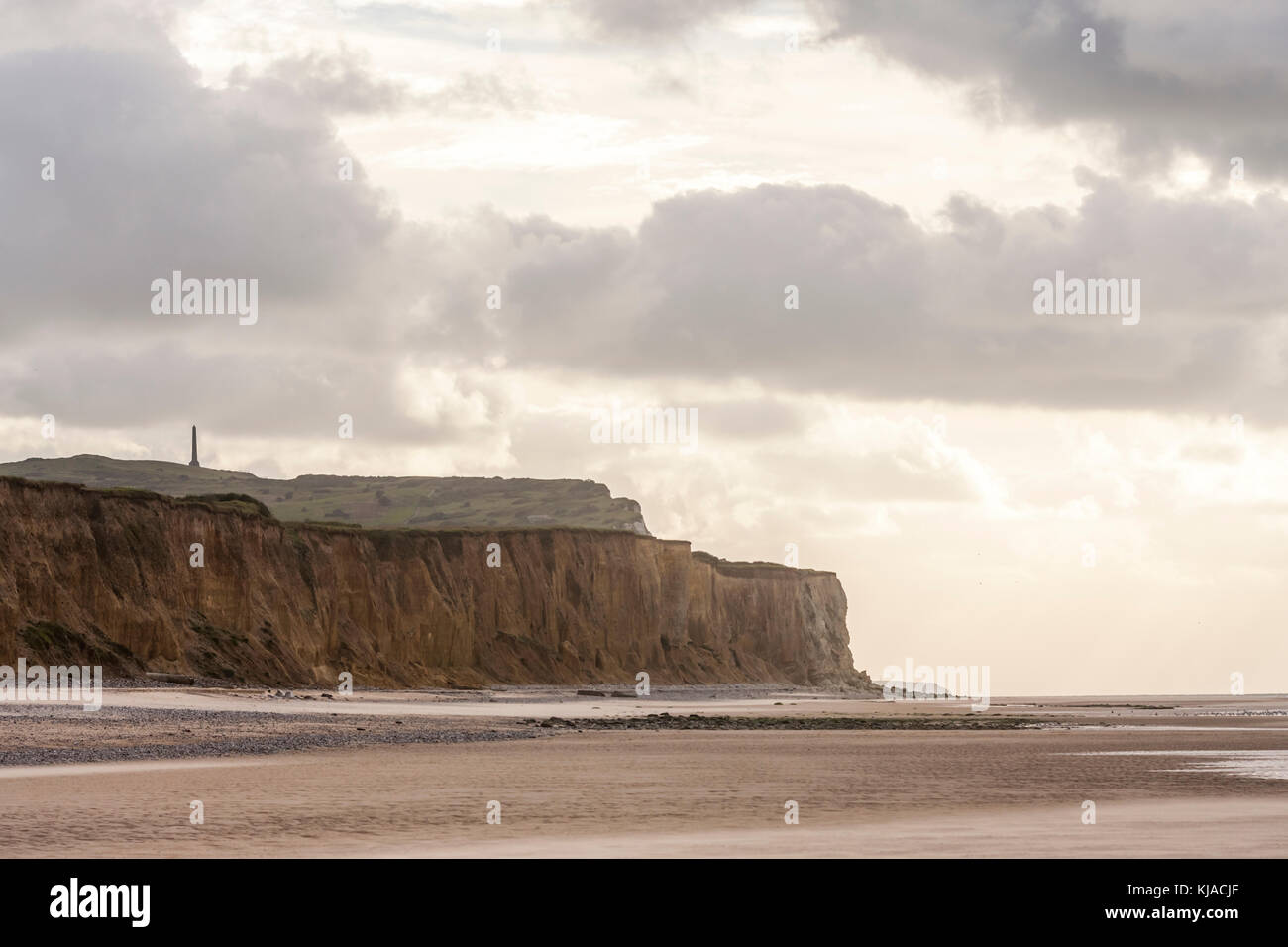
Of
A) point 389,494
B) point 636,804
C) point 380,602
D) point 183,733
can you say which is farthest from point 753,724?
point 389,494

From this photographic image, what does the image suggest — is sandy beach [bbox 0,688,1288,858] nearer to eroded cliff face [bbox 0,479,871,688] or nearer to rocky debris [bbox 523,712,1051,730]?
rocky debris [bbox 523,712,1051,730]

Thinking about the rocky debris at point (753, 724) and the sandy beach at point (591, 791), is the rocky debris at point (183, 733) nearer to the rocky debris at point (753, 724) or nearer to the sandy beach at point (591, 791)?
the sandy beach at point (591, 791)

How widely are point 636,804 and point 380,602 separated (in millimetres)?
78274

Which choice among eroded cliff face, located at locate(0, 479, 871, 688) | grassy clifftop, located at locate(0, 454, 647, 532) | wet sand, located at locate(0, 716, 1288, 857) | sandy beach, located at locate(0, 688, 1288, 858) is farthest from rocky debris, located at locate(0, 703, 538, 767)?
grassy clifftop, located at locate(0, 454, 647, 532)

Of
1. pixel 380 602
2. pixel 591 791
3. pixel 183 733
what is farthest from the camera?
pixel 380 602

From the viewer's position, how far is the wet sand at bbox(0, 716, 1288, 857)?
16.3 m

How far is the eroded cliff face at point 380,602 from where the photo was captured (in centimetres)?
6344

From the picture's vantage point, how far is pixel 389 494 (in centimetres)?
19288

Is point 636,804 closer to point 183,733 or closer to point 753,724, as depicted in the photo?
point 183,733

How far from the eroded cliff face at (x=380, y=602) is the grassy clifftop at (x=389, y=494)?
795 inches

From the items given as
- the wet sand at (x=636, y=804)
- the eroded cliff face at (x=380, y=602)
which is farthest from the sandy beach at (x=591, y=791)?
the eroded cliff face at (x=380, y=602)

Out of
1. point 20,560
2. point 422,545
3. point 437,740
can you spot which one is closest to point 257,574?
point 20,560

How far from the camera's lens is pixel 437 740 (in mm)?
38812
